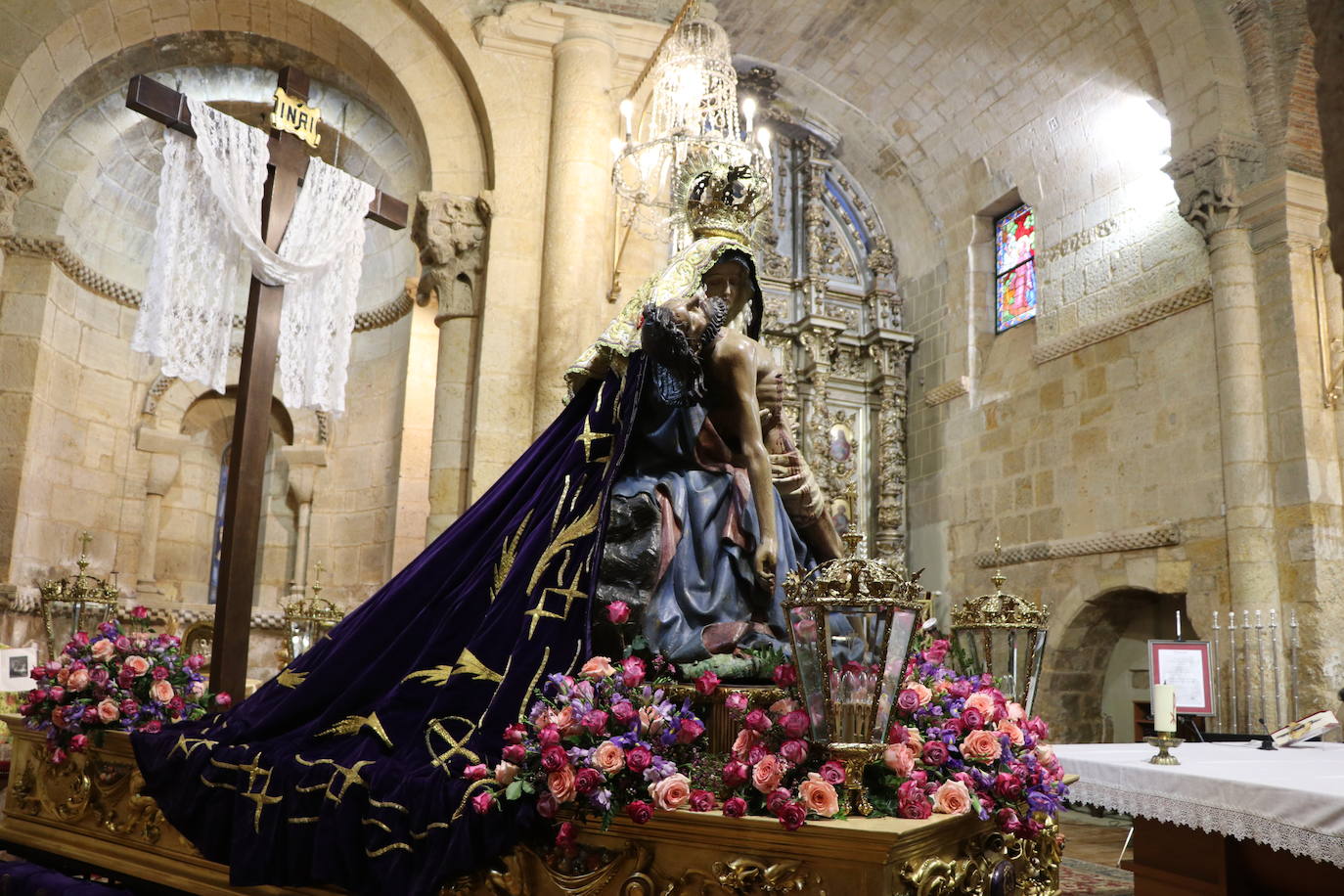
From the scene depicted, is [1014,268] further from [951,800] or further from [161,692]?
[951,800]

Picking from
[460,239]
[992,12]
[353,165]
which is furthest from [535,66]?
[992,12]

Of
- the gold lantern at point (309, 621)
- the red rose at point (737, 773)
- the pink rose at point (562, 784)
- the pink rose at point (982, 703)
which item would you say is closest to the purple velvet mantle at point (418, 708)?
the pink rose at point (562, 784)

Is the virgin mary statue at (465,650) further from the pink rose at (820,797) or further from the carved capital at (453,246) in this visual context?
the carved capital at (453,246)

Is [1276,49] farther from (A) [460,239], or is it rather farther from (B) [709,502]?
→ (B) [709,502]

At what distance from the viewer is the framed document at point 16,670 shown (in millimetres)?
6062

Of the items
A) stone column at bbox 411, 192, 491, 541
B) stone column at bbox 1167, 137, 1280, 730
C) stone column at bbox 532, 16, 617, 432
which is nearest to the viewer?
stone column at bbox 532, 16, 617, 432

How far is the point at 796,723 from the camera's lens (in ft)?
9.17

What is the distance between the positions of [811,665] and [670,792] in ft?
1.52

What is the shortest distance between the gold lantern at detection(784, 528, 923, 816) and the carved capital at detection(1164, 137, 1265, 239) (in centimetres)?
761

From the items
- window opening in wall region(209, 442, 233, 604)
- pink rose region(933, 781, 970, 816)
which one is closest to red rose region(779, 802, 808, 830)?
pink rose region(933, 781, 970, 816)

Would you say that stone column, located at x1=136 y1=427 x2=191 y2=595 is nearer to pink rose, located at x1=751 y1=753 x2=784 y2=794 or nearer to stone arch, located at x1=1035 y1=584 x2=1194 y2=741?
stone arch, located at x1=1035 y1=584 x2=1194 y2=741

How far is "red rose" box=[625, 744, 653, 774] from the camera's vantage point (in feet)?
8.99

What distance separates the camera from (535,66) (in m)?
8.52

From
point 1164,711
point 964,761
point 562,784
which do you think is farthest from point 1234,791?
point 562,784
